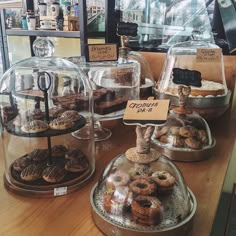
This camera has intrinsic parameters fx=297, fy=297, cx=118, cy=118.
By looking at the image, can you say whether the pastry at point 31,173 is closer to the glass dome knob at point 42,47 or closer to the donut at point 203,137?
the glass dome knob at point 42,47

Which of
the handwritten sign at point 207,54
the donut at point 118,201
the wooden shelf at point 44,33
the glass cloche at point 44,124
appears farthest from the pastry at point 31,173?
the wooden shelf at point 44,33

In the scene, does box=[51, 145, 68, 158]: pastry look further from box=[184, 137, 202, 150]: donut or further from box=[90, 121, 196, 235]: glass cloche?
box=[184, 137, 202, 150]: donut

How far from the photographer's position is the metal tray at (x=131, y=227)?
54 centimetres

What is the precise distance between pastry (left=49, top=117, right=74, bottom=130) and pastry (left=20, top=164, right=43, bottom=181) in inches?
4.5

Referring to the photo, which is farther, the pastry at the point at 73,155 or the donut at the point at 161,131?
the donut at the point at 161,131

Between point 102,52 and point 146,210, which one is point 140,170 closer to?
point 146,210

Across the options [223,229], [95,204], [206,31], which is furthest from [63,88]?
[223,229]

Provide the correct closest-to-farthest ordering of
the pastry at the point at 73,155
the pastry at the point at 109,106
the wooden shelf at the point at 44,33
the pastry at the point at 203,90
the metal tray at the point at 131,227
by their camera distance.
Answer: the metal tray at the point at 131,227
the pastry at the point at 73,155
the pastry at the point at 109,106
the pastry at the point at 203,90
the wooden shelf at the point at 44,33

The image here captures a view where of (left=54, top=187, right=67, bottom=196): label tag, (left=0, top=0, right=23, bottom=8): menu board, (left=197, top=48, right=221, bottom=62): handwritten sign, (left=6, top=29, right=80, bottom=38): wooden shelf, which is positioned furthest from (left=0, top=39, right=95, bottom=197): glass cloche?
(left=6, top=29, right=80, bottom=38): wooden shelf

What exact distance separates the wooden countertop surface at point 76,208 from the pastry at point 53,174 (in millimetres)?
45

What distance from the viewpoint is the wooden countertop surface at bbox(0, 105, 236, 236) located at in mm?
593

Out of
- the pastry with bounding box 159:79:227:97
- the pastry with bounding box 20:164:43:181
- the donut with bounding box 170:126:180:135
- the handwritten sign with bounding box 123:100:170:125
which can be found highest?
the handwritten sign with bounding box 123:100:170:125

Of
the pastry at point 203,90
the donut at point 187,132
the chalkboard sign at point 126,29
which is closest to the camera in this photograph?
the donut at point 187,132

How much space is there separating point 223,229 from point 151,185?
4.01ft
